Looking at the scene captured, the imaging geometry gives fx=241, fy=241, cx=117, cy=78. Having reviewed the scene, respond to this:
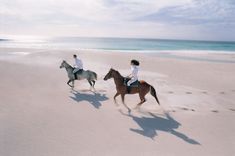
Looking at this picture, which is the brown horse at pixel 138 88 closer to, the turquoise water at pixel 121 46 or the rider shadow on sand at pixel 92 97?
the rider shadow on sand at pixel 92 97

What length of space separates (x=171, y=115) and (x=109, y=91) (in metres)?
4.45

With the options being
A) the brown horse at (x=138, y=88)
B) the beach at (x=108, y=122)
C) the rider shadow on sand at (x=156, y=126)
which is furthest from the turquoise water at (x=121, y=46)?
the rider shadow on sand at (x=156, y=126)

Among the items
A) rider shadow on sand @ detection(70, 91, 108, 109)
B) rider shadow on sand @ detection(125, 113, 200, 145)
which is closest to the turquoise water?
rider shadow on sand @ detection(70, 91, 108, 109)

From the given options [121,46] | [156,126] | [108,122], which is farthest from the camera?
[121,46]

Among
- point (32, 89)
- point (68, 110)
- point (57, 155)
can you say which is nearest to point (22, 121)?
point (68, 110)

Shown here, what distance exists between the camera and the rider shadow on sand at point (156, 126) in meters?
7.33

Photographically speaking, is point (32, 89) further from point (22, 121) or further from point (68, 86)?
point (22, 121)

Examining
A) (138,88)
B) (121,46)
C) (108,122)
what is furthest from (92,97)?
(121,46)

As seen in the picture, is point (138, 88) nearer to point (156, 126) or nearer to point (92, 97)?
point (156, 126)

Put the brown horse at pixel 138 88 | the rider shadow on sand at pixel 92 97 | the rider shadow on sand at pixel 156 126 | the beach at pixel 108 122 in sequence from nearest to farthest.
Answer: the beach at pixel 108 122 < the rider shadow on sand at pixel 156 126 < the brown horse at pixel 138 88 < the rider shadow on sand at pixel 92 97

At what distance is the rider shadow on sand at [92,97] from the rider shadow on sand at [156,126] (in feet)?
7.16

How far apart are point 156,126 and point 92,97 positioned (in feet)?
13.8

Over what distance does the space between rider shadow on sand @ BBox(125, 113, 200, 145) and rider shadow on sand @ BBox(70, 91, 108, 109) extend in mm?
2183

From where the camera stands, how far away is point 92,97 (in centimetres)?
1141
